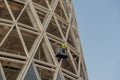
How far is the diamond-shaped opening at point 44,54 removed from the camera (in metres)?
Answer: 31.7

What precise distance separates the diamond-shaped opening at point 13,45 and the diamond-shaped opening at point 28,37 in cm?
55

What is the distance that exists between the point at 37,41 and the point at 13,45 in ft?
10.2

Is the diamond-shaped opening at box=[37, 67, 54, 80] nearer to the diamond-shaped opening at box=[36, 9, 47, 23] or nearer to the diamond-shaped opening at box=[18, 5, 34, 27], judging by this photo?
the diamond-shaped opening at box=[18, 5, 34, 27]

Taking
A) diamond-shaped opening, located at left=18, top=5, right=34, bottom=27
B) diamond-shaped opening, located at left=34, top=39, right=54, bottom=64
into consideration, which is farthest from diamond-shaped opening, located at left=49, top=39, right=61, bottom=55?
diamond-shaped opening, located at left=18, top=5, right=34, bottom=27

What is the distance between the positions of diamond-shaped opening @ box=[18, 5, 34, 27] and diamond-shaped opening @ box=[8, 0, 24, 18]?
19.4 inches

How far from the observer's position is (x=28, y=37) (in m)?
32.8

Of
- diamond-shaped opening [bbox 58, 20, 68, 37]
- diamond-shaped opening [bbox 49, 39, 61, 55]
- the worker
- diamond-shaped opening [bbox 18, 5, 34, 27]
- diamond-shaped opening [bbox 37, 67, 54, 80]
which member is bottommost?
diamond-shaped opening [bbox 37, 67, 54, 80]

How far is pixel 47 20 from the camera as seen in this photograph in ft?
110

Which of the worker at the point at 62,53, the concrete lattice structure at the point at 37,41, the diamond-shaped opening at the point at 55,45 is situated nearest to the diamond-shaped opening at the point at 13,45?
the concrete lattice structure at the point at 37,41

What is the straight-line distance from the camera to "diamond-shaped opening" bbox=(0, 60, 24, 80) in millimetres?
30242

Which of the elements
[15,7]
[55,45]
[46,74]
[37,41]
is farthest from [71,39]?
[37,41]

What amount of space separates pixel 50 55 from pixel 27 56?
94.0 inches

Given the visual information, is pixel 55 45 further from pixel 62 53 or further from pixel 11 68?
pixel 11 68

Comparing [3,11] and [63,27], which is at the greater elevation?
[3,11]
